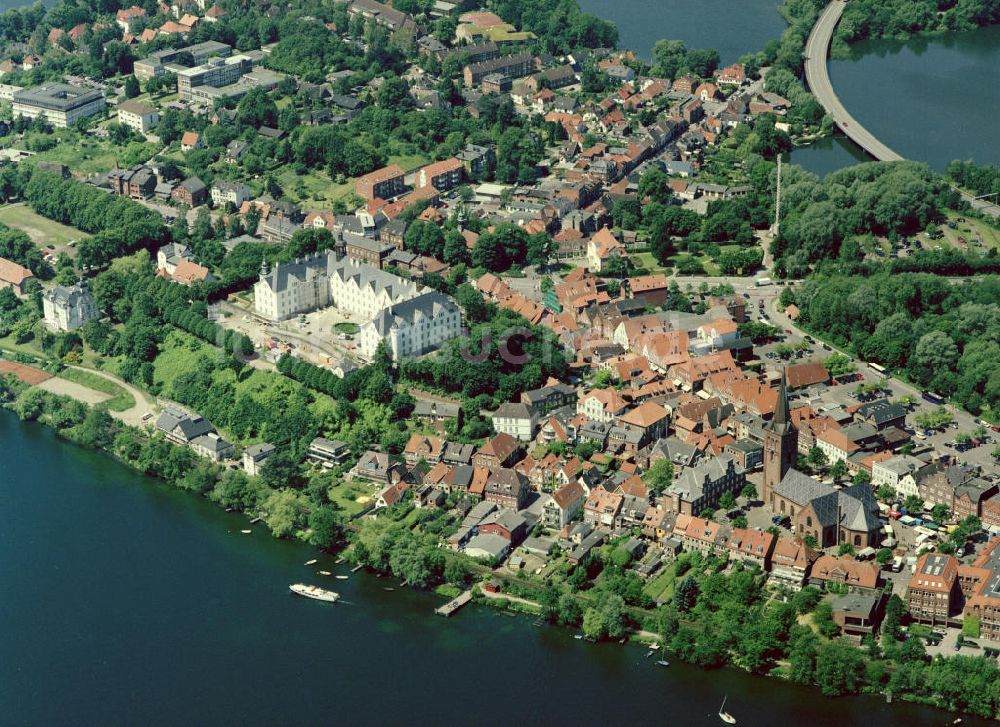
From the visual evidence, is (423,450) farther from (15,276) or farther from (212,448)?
(15,276)

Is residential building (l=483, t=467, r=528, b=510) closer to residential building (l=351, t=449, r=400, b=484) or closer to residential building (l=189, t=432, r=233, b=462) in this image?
residential building (l=351, t=449, r=400, b=484)

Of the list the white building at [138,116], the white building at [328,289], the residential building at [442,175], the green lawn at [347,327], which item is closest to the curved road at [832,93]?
the residential building at [442,175]

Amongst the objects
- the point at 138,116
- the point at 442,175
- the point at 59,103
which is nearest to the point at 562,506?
the point at 442,175

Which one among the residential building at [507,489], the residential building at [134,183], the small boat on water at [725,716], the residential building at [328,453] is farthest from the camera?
the residential building at [134,183]

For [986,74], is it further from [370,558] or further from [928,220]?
[370,558]

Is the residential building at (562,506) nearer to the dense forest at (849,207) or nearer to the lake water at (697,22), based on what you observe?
the dense forest at (849,207)

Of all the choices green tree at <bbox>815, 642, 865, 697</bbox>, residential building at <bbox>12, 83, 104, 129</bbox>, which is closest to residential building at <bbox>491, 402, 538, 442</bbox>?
green tree at <bbox>815, 642, 865, 697</bbox>
